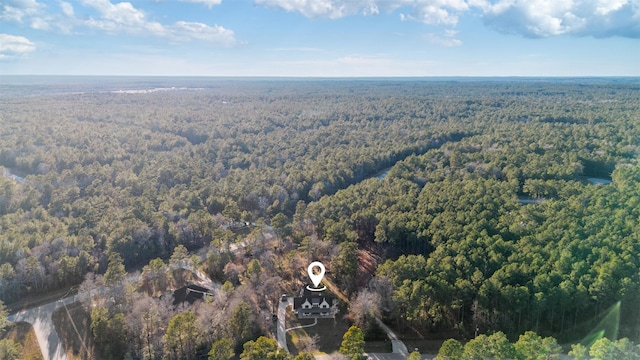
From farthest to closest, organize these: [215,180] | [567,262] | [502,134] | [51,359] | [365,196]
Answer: [502,134] → [215,180] → [365,196] → [567,262] → [51,359]

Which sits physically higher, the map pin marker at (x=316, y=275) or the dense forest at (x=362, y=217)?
the dense forest at (x=362, y=217)

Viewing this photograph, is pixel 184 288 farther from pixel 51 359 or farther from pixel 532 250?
pixel 532 250

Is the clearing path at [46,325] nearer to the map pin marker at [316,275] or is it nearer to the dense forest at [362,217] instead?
the dense forest at [362,217]

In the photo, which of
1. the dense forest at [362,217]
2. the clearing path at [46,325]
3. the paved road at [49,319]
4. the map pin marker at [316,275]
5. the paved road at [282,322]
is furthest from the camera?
the map pin marker at [316,275]

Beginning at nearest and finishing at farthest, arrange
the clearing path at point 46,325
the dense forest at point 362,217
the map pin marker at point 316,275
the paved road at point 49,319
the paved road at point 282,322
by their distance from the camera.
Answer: the clearing path at point 46,325 < the paved road at point 49,319 < the paved road at point 282,322 < the dense forest at point 362,217 < the map pin marker at point 316,275

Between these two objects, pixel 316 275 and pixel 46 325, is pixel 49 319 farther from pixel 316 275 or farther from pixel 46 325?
pixel 316 275

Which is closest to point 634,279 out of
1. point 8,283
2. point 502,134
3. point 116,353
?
point 116,353

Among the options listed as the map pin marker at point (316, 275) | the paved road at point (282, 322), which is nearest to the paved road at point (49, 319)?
the paved road at point (282, 322)

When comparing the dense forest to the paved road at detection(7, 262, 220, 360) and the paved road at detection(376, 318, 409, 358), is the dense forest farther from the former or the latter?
the paved road at detection(7, 262, 220, 360)

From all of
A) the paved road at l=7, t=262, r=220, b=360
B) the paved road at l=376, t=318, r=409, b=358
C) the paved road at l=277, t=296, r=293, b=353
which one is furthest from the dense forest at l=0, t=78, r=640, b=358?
the paved road at l=7, t=262, r=220, b=360
